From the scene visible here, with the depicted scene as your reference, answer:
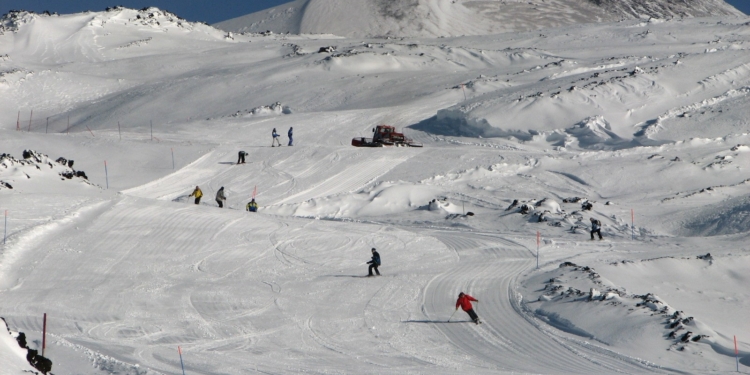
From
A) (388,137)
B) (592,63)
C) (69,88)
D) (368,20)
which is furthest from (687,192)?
(368,20)

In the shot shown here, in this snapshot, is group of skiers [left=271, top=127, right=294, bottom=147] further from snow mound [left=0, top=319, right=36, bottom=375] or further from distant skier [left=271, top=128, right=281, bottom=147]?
snow mound [left=0, top=319, right=36, bottom=375]

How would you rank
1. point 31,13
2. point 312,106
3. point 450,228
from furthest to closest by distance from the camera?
point 31,13
point 312,106
point 450,228

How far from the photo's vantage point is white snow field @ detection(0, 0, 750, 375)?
1664 centimetres

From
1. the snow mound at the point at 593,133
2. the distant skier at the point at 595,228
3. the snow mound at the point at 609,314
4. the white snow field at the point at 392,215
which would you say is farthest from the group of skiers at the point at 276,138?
the snow mound at the point at 609,314

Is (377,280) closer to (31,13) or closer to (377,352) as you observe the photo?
(377,352)

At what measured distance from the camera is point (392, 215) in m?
32.5

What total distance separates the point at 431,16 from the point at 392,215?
86755 mm

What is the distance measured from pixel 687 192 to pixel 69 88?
161 feet

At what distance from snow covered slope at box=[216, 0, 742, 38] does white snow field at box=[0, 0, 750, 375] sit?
43.6 metres

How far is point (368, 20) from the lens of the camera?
377 ft

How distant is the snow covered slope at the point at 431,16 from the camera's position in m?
113

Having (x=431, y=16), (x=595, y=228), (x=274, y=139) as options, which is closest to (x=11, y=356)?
(x=595, y=228)

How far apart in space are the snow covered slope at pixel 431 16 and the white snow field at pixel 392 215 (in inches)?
1718

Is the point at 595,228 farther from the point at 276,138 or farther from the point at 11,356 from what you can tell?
the point at 276,138
